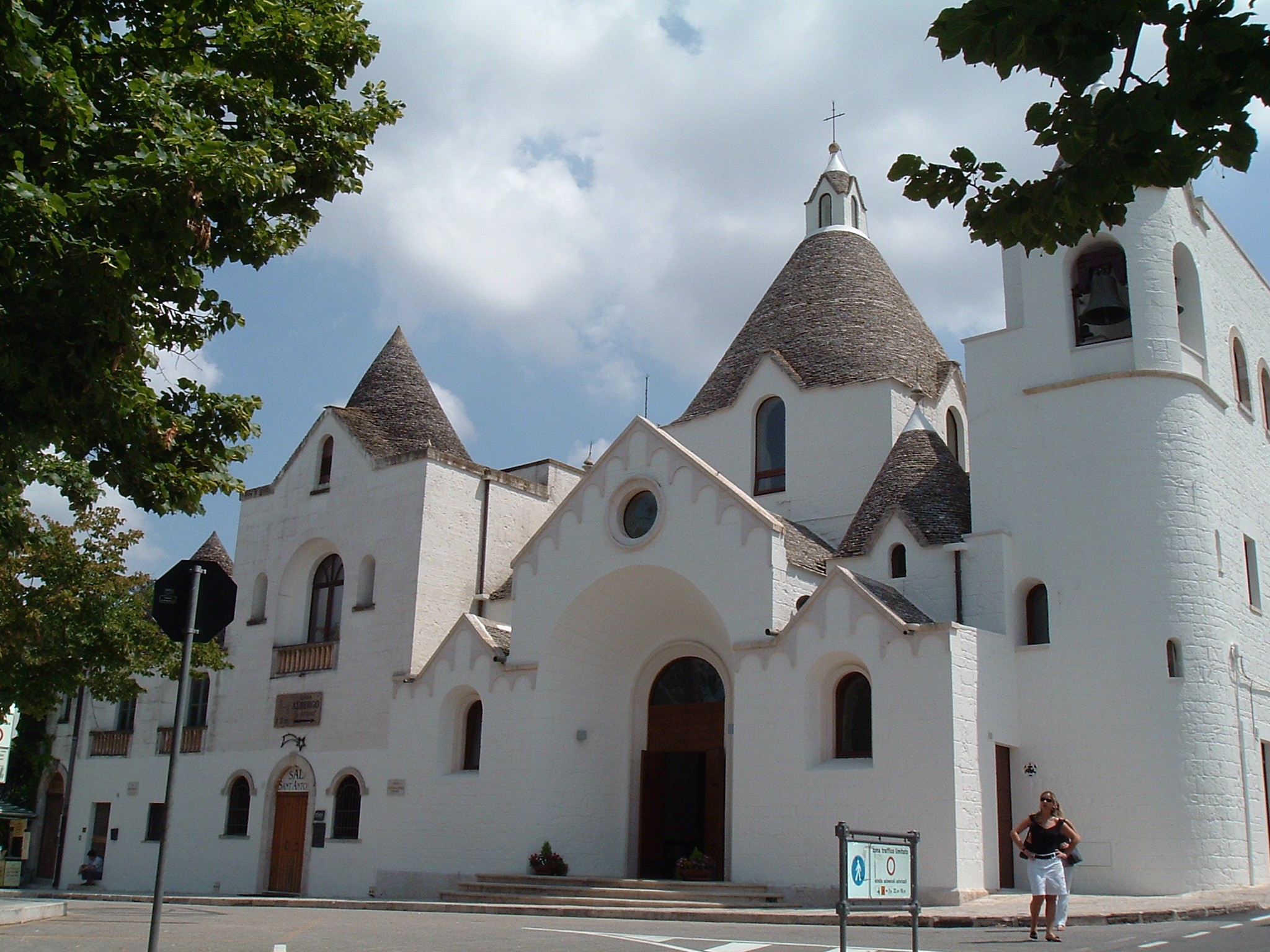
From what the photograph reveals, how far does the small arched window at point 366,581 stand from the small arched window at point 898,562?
11.4 metres

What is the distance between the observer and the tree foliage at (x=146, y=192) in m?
8.70

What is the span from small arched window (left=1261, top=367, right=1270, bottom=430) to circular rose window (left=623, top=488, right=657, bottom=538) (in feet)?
38.5

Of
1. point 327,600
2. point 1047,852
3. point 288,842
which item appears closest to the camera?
point 1047,852

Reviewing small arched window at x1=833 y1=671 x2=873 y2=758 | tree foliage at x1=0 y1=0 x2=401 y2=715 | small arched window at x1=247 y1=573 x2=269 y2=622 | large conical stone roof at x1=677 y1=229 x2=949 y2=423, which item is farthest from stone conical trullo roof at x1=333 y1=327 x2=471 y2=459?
tree foliage at x1=0 y1=0 x2=401 y2=715

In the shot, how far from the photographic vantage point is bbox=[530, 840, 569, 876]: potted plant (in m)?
21.1

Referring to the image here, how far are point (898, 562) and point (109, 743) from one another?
20.9m

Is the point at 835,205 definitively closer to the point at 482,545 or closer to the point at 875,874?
the point at 482,545

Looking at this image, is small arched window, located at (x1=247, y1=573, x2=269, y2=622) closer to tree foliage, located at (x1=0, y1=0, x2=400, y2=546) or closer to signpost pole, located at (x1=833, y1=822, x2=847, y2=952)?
tree foliage, located at (x1=0, y1=0, x2=400, y2=546)

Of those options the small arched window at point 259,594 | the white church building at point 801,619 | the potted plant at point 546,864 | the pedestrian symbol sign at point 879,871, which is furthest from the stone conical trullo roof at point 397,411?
the pedestrian symbol sign at point 879,871

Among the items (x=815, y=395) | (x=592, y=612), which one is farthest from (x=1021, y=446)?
(x=592, y=612)

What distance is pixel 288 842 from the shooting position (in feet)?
85.0

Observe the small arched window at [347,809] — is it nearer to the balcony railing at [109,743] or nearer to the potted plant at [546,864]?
the potted plant at [546,864]

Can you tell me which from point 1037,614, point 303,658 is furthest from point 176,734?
point 303,658

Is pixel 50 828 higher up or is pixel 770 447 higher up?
pixel 770 447
